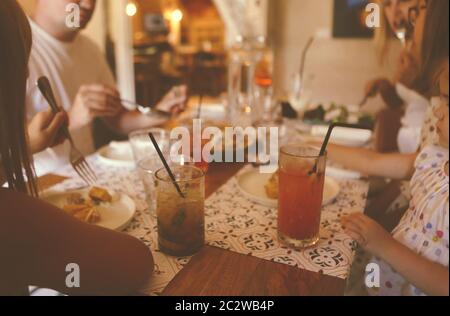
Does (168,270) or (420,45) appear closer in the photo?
(168,270)

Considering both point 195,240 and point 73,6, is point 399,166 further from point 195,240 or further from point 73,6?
point 73,6

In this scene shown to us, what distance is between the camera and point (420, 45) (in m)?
0.95

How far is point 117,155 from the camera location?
1397mm

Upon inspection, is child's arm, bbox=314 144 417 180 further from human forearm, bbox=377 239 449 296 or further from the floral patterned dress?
human forearm, bbox=377 239 449 296

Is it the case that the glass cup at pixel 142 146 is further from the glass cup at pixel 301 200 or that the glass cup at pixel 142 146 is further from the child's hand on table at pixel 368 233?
the child's hand on table at pixel 368 233

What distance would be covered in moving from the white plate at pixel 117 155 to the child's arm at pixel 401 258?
2.58 feet

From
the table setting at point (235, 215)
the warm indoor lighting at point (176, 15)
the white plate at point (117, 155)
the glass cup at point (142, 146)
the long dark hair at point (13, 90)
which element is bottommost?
the table setting at point (235, 215)

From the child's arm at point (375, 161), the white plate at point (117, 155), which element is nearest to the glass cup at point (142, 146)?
the white plate at point (117, 155)

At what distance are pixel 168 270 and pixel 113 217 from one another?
26 centimetres

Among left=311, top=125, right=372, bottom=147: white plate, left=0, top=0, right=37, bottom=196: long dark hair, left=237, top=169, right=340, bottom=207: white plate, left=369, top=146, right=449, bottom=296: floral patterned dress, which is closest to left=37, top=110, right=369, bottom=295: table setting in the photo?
left=237, top=169, right=340, bottom=207: white plate

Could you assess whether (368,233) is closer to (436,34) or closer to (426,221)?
(426,221)

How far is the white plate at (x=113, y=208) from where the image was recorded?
2.92 feet

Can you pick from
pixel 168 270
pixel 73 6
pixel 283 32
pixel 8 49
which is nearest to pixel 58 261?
pixel 168 270
